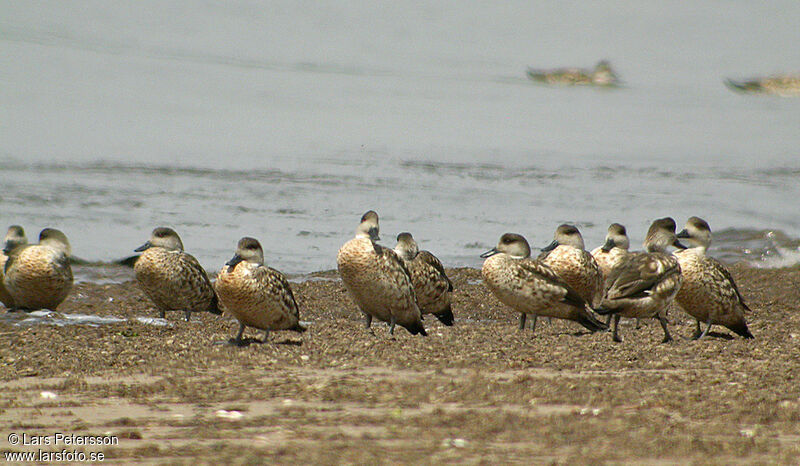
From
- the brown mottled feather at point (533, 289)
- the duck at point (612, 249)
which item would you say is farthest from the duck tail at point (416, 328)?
the duck at point (612, 249)

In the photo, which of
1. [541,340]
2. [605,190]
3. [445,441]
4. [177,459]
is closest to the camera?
[177,459]

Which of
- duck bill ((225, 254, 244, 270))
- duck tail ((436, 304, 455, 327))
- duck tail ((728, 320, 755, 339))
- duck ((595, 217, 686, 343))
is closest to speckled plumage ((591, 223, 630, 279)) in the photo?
duck tail ((436, 304, 455, 327))

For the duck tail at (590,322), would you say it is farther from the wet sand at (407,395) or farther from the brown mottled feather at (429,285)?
the brown mottled feather at (429,285)

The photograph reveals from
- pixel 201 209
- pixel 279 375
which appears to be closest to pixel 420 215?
pixel 201 209

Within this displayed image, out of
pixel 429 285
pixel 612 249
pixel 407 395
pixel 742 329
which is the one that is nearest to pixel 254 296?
pixel 429 285

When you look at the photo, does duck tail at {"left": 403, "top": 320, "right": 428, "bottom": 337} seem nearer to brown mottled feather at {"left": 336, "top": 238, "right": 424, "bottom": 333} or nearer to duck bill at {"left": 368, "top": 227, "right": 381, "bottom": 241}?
brown mottled feather at {"left": 336, "top": 238, "right": 424, "bottom": 333}

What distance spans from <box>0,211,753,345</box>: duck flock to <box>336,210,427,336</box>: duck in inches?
0.5

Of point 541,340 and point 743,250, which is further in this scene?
point 743,250

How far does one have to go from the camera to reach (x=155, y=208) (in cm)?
1816

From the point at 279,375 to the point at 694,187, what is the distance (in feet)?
58.3

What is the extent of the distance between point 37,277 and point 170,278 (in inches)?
51.0

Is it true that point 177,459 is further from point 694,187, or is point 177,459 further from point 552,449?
point 694,187

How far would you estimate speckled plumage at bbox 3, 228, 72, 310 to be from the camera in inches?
396

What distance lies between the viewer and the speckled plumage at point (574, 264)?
1033 centimetres
